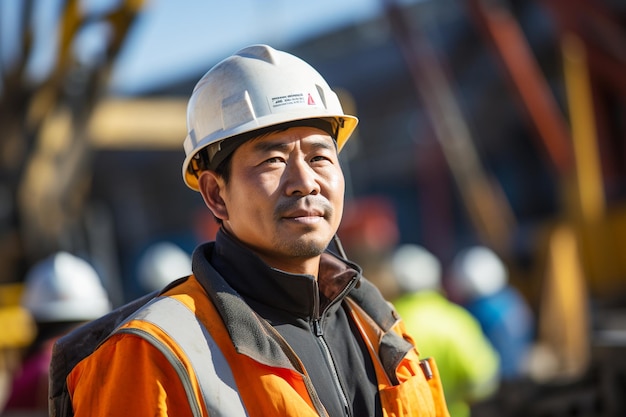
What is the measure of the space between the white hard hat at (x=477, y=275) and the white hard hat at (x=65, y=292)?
3.80 metres

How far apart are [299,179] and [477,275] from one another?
5.83m

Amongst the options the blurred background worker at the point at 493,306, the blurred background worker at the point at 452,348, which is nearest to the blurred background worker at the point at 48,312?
the blurred background worker at the point at 452,348

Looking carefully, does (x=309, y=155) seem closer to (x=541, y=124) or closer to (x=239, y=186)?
(x=239, y=186)

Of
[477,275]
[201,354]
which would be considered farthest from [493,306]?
[201,354]

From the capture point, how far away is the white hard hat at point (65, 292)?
4156 mm

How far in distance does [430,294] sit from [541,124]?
30.5 feet

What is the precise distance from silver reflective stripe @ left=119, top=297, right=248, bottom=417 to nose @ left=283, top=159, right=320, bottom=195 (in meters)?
0.35

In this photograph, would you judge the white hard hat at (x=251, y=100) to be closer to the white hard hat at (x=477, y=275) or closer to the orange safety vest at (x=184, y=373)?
the orange safety vest at (x=184, y=373)

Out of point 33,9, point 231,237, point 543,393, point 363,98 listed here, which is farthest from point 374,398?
point 363,98

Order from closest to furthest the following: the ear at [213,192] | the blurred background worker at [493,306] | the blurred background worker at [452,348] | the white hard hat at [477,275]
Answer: the ear at [213,192]
the blurred background worker at [452,348]
the blurred background worker at [493,306]
the white hard hat at [477,275]

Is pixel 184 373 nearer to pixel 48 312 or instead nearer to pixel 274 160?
pixel 274 160

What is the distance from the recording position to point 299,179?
1.89 meters

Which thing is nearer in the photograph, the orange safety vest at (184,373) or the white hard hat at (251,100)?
the orange safety vest at (184,373)

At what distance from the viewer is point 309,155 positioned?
1942mm
